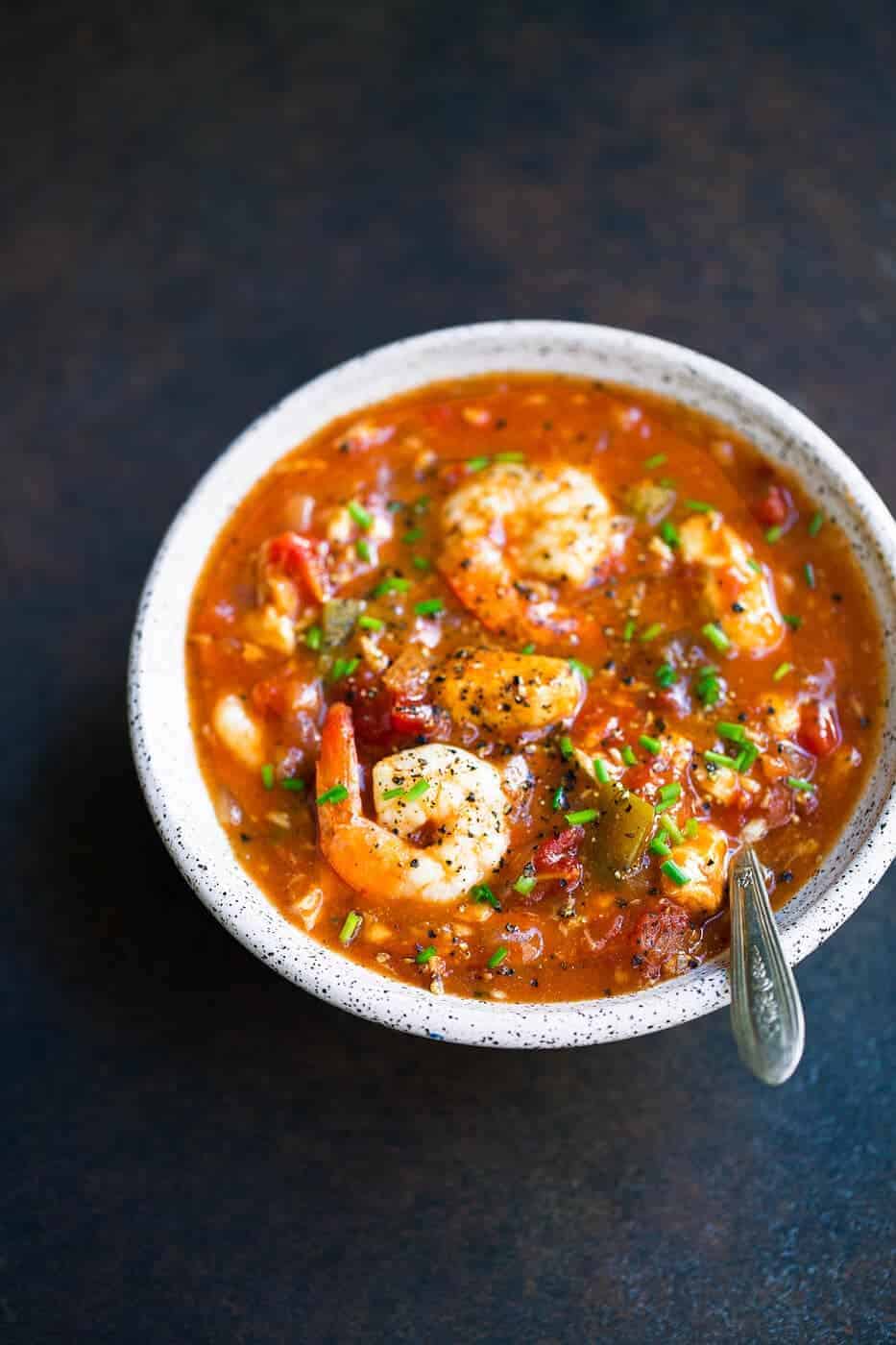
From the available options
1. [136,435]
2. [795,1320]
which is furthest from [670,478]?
[795,1320]

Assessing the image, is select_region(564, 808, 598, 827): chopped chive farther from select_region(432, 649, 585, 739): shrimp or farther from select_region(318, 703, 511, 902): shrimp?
select_region(432, 649, 585, 739): shrimp

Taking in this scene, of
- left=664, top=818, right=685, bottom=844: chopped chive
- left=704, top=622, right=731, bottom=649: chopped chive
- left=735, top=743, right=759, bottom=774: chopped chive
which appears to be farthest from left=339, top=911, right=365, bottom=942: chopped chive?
left=704, top=622, right=731, bottom=649: chopped chive

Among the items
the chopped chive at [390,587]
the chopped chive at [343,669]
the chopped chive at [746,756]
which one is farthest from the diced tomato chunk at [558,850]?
the chopped chive at [390,587]

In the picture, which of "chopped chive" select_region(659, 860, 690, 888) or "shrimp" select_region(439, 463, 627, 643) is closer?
"chopped chive" select_region(659, 860, 690, 888)

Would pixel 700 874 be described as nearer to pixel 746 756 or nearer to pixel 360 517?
pixel 746 756

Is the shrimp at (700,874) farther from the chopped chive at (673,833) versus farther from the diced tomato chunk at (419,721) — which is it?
the diced tomato chunk at (419,721)

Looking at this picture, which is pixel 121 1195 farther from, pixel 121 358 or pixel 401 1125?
pixel 121 358

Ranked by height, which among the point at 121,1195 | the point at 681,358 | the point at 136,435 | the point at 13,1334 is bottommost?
the point at 13,1334
